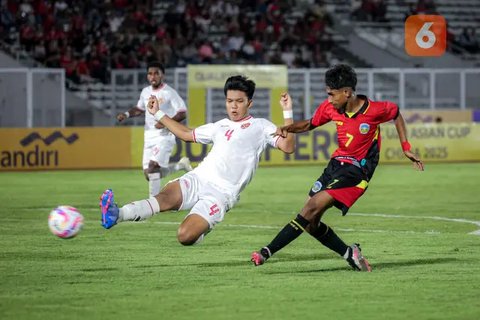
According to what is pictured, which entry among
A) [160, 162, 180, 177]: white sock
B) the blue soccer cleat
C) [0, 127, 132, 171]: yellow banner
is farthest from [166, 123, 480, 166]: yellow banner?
the blue soccer cleat

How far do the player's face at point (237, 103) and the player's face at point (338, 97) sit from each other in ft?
3.05

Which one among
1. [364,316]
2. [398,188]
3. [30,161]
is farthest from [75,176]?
[364,316]

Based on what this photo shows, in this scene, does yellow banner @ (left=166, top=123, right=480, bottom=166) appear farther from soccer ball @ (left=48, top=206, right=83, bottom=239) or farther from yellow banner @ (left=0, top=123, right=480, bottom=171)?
soccer ball @ (left=48, top=206, right=83, bottom=239)

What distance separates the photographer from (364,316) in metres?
8.02

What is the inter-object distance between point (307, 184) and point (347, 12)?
58.5 feet

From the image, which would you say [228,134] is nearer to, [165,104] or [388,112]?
[388,112]

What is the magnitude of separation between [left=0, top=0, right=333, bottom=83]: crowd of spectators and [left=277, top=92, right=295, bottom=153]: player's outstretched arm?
2091cm

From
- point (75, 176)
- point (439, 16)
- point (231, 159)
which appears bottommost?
point (75, 176)

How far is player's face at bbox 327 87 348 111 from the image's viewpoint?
10.3 m

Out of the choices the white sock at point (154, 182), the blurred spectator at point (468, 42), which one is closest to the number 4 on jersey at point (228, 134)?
the white sock at point (154, 182)

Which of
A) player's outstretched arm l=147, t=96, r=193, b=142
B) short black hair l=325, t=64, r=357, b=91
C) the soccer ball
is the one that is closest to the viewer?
short black hair l=325, t=64, r=357, b=91

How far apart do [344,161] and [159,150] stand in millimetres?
7980

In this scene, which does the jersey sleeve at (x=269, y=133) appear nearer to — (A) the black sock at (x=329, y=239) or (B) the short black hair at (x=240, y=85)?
(B) the short black hair at (x=240, y=85)

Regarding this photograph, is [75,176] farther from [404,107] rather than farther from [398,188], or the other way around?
[404,107]
